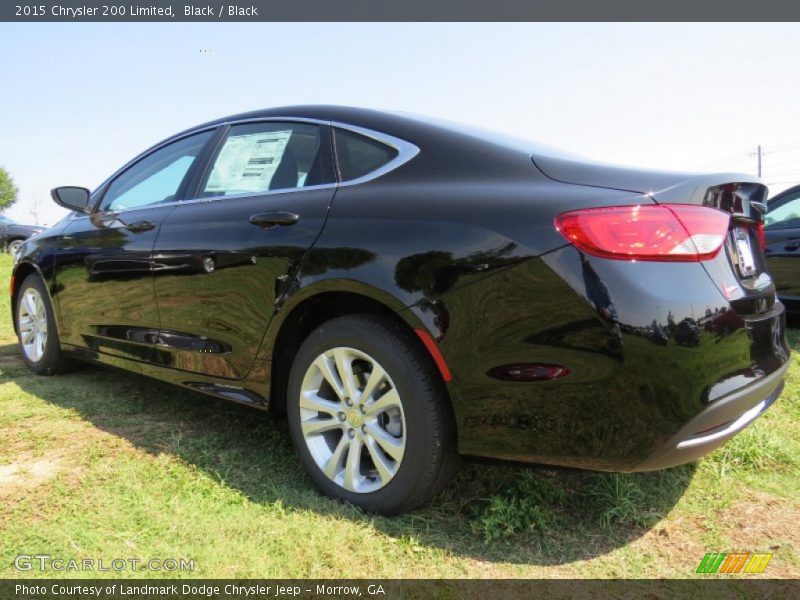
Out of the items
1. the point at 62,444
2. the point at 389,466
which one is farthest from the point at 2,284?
the point at 389,466

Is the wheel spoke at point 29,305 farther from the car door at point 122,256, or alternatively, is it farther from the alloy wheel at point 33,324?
the car door at point 122,256

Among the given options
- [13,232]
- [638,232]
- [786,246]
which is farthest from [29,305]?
[13,232]

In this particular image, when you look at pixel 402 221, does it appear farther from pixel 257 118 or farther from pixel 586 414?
pixel 257 118

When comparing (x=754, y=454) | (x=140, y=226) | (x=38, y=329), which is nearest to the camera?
(x=754, y=454)

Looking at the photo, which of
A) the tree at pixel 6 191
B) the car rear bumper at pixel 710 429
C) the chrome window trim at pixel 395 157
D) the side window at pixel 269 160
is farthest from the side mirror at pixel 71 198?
the tree at pixel 6 191

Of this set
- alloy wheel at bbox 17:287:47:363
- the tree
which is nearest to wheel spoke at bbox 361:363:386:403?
alloy wheel at bbox 17:287:47:363

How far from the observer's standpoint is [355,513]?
6.95 ft

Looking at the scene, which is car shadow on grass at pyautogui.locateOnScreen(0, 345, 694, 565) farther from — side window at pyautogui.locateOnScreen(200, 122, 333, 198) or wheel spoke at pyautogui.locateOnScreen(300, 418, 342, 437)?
side window at pyautogui.locateOnScreen(200, 122, 333, 198)

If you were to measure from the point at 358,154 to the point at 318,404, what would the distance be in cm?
100

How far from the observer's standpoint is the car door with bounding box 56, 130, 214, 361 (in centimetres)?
307

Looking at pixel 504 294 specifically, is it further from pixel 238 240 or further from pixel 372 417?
pixel 238 240

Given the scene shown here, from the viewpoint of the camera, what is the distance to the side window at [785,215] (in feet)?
17.4

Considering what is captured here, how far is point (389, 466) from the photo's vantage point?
2084mm

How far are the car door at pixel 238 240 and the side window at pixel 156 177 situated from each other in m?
0.24
